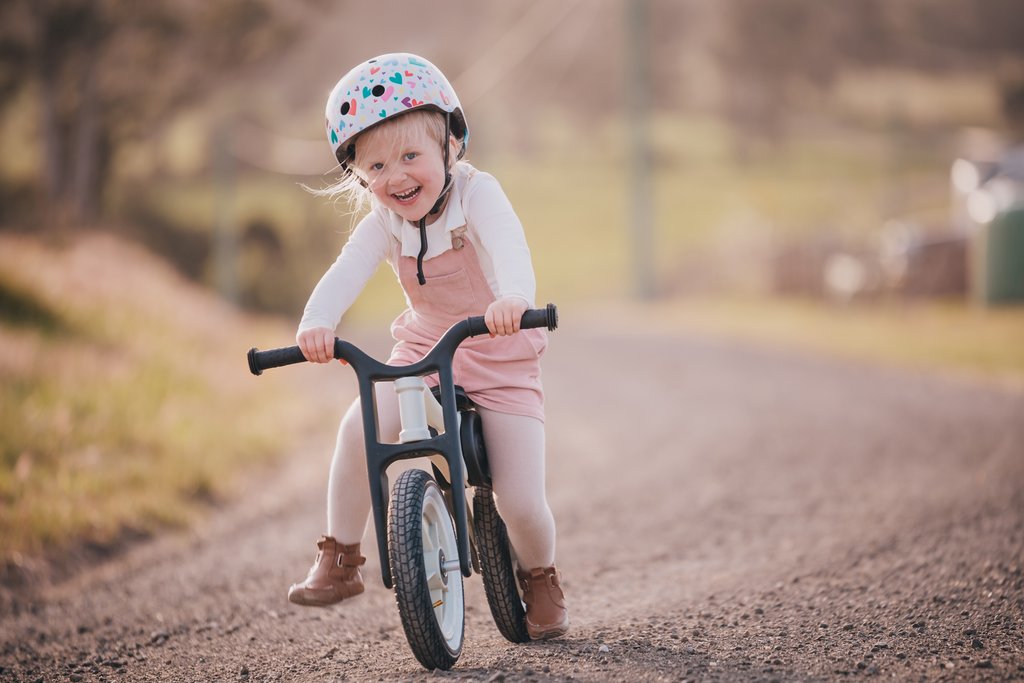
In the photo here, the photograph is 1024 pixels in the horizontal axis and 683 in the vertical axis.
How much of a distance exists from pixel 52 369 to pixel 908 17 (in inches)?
998

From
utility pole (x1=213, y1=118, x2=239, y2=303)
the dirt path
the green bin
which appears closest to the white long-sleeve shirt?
the dirt path

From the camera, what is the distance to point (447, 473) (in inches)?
141

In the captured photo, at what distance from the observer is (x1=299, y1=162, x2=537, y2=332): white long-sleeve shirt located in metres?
3.48

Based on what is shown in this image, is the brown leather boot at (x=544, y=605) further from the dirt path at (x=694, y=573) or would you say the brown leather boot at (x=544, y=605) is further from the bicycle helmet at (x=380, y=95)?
the bicycle helmet at (x=380, y=95)

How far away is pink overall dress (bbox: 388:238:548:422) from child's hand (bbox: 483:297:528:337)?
42 centimetres

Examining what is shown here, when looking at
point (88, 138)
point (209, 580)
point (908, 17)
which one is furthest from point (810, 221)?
point (209, 580)

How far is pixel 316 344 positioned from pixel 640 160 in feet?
62.1

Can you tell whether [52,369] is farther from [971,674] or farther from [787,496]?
[971,674]

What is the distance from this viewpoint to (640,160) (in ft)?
71.3

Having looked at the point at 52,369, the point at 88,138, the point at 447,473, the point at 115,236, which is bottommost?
the point at 447,473

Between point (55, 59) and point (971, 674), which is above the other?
point (55, 59)

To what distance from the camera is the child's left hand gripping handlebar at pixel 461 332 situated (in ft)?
10.5

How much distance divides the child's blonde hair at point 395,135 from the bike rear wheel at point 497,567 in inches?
42.7

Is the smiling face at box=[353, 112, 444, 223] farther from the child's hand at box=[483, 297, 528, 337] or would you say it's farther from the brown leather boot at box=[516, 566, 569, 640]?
the brown leather boot at box=[516, 566, 569, 640]
